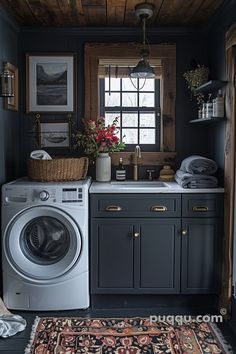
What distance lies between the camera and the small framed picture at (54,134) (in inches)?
150

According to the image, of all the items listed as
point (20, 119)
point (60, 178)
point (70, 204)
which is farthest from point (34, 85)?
point (70, 204)

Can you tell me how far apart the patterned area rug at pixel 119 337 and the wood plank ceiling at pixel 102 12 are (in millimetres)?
2363

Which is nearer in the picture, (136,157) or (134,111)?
(136,157)

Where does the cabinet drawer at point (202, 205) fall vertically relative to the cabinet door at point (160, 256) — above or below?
above

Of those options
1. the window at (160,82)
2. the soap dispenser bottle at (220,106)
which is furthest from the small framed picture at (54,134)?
the soap dispenser bottle at (220,106)

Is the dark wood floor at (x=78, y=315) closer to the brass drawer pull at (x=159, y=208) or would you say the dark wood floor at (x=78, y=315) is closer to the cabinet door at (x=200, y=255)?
the cabinet door at (x=200, y=255)

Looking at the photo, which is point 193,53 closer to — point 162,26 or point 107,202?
point 162,26

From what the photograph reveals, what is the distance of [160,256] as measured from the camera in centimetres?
317

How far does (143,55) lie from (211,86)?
65cm

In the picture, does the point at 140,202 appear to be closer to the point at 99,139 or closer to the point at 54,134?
the point at 99,139

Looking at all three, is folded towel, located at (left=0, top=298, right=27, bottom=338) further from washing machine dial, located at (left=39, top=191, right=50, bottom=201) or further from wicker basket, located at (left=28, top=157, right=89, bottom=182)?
wicker basket, located at (left=28, top=157, right=89, bottom=182)

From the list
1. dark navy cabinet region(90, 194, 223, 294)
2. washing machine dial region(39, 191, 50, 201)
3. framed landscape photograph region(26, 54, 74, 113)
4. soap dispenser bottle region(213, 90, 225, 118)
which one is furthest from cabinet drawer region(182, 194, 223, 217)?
framed landscape photograph region(26, 54, 74, 113)

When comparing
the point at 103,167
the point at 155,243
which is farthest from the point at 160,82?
the point at 155,243

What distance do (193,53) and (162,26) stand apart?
1.23ft
